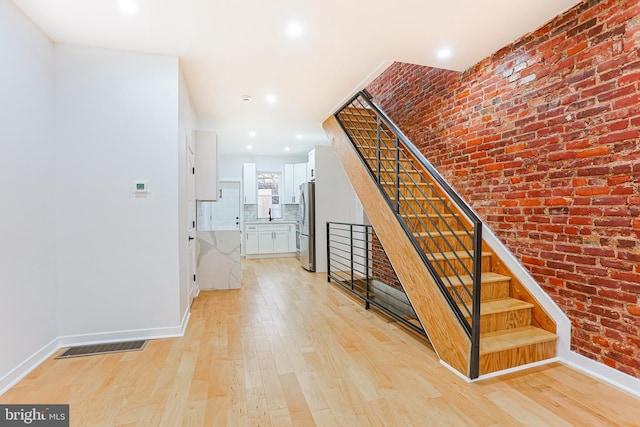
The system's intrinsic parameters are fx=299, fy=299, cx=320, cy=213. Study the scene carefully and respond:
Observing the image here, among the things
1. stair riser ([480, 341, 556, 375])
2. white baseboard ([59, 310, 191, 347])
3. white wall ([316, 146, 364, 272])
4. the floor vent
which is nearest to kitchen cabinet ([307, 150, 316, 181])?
white wall ([316, 146, 364, 272])

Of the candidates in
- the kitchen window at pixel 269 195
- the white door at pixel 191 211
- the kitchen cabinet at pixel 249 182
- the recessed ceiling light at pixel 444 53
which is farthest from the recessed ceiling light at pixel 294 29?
the kitchen window at pixel 269 195

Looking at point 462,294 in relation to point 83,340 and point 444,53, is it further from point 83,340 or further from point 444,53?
point 83,340

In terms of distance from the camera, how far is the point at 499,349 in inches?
82.4

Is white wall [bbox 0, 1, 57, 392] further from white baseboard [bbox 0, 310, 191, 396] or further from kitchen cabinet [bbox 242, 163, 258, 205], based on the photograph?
kitchen cabinet [bbox 242, 163, 258, 205]

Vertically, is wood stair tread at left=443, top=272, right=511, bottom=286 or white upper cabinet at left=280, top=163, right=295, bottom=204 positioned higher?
white upper cabinet at left=280, top=163, right=295, bottom=204

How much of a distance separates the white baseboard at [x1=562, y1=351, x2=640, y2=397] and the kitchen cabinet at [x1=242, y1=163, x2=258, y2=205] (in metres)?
6.65

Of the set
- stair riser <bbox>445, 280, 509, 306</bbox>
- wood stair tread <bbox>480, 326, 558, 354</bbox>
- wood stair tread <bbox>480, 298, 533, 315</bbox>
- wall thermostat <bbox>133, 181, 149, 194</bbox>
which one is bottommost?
wood stair tread <bbox>480, 326, 558, 354</bbox>

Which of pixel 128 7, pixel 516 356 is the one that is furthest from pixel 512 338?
pixel 128 7

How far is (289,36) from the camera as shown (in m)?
2.52

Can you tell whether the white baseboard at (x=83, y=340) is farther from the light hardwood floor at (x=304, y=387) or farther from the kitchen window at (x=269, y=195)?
the kitchen window at (x=269, y=195)

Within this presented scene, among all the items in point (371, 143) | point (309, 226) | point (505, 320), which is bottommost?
point (505, 320)

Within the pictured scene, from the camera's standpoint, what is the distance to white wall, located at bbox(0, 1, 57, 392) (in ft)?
6.37

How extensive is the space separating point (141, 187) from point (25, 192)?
0.75 meters

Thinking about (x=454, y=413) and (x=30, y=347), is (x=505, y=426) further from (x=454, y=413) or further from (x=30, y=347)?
(x=30, y=347)
